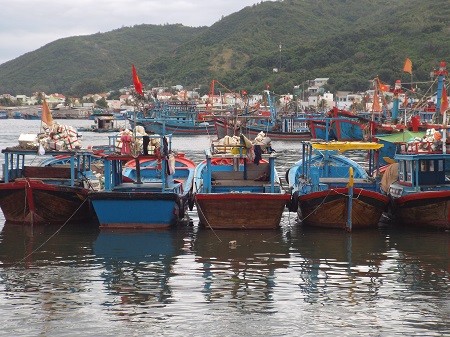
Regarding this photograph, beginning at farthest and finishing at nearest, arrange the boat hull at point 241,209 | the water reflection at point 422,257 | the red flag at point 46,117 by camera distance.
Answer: the red flag at point 46,117 → the boat hull at point 241,209 → the water reflection at point 422,257

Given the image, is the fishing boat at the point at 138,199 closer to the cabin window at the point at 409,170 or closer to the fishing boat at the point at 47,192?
the fishing boat at the point at 47,192

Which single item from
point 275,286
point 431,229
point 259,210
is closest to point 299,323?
point 275,286

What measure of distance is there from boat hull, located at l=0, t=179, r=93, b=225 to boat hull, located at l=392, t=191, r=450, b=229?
10.4 m

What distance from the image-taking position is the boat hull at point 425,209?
25.9 m

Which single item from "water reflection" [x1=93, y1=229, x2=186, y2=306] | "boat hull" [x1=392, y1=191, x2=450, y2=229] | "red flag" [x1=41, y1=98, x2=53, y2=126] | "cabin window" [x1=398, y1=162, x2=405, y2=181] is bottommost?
"water reflection" [x1=93, y1=229, x2=186, y2=306]

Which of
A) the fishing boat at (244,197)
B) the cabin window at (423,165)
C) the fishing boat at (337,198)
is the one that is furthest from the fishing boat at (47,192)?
the cabin window at (423,165)

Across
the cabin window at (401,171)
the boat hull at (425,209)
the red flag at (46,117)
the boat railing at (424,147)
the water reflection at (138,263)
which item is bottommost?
the water reflection at (138,263)

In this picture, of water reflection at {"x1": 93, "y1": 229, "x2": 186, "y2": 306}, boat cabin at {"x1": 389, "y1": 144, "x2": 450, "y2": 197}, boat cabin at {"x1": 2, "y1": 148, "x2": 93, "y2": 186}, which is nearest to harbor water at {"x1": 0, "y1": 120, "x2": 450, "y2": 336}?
water reflection at {"x1": 93, "y1": 229, "x2": 186, "y2": 306}

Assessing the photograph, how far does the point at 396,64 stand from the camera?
488ft

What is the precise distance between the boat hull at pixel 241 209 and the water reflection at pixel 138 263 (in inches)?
45.5

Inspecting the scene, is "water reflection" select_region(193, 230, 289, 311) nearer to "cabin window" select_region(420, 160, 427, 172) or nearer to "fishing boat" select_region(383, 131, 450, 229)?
"fishing boat" select_region(383, 131, 450, 229)

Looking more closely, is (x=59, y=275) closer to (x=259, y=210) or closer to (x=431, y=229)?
(x=259, y=210)

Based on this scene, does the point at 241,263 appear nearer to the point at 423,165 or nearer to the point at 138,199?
the point at 138,199

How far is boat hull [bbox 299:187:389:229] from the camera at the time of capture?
25.8 metres
